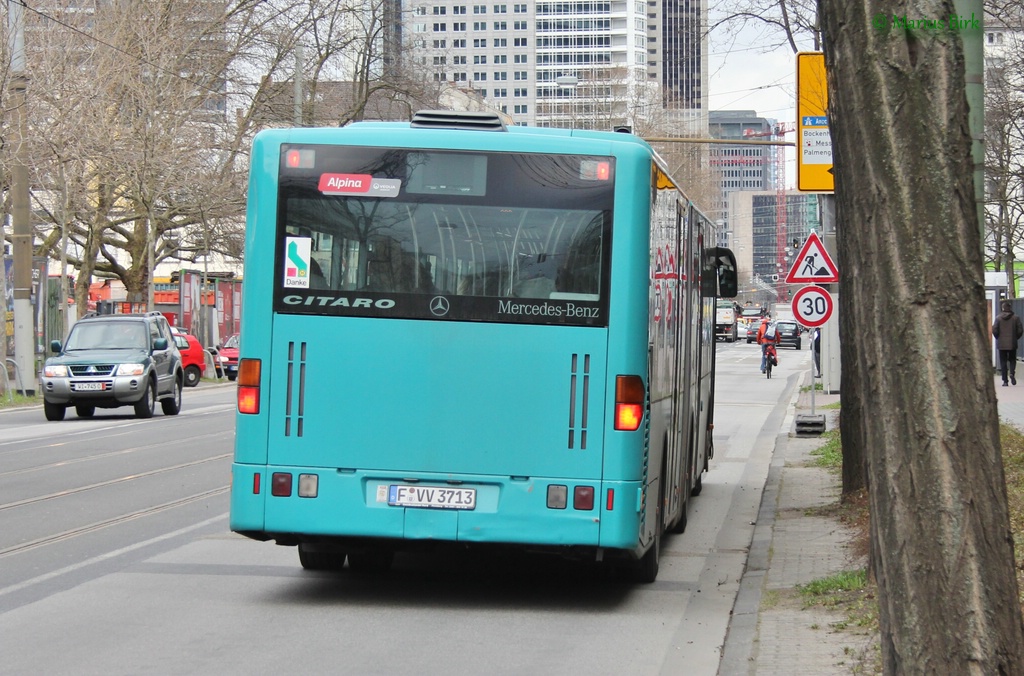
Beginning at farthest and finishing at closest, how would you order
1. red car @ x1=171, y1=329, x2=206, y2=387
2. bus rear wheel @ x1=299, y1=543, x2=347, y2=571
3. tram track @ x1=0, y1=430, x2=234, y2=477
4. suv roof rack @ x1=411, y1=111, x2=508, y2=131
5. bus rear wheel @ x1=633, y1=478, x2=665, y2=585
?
red car @ x1=171, y1=329, x2=206, y2=387, tram track @ x1=0, y1=430, x2=234, y2=477, bus rear wheel @ x1=299, y1=543, x2=347, y2=571, bus rear wheel @ x1=633, y1=478, x2=665, y2=585, suv roof rack @ x1=411, y1=111, x2=508, y2=131

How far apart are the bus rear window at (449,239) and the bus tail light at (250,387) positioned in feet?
1.15

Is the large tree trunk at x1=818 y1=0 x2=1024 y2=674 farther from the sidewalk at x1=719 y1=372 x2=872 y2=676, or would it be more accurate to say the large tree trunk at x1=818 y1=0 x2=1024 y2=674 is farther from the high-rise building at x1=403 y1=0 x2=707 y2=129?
the high-rise building at x1=403 y1=0 x2=707 y2=129

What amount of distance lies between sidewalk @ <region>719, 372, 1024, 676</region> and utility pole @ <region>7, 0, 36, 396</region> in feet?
63.8

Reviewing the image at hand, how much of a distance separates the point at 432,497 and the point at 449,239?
141 cm

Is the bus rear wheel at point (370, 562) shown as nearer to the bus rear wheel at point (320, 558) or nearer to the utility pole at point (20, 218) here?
the bus rear wheel at point (320, 558)

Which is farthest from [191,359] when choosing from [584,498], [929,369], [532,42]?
[532,42]

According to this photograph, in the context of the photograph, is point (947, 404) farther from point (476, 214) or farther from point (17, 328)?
point (17, 328)

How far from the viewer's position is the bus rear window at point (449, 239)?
26.5 feet

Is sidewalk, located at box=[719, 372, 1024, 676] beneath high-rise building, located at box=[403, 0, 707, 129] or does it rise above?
beneath

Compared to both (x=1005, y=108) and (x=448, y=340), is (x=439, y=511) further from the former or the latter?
(x=1005, y=108)

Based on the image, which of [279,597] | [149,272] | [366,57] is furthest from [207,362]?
[279,597]

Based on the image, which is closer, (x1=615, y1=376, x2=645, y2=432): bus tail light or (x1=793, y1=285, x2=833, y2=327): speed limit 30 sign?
(x1=615, y1=376, x2=645, y2=432): bus tail light

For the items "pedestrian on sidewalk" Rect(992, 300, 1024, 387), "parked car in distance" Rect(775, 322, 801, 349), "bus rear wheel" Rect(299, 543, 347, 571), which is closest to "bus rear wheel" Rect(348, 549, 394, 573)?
"bus rear wheel" Rect(299, 543, 347, 571)

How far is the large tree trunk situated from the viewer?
445 centimetres
